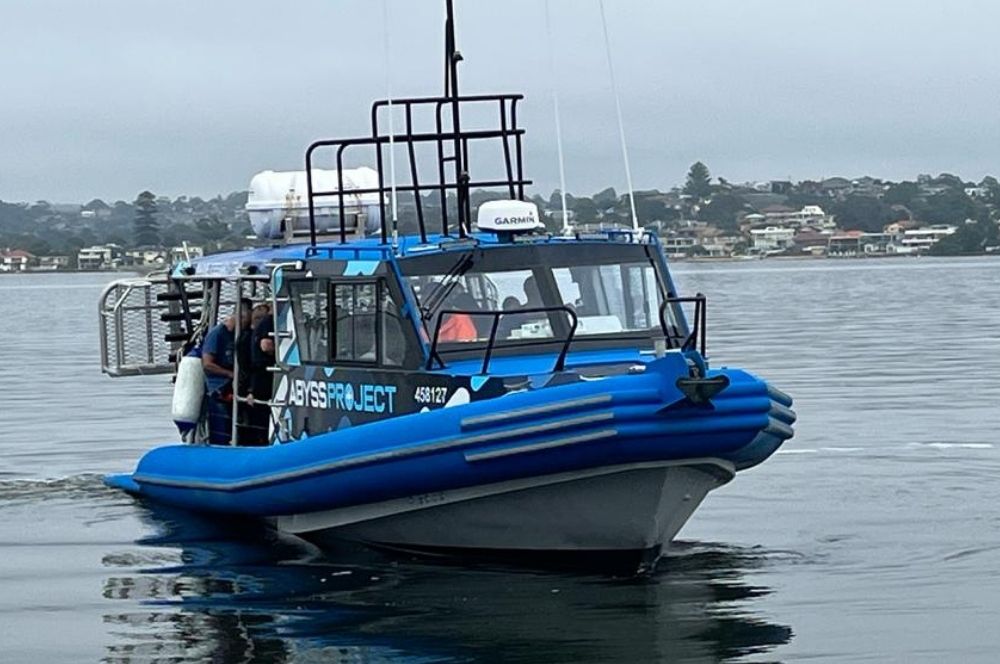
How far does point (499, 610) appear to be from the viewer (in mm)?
12547

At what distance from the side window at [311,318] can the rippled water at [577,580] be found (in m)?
1.42

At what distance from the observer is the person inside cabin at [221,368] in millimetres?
16688

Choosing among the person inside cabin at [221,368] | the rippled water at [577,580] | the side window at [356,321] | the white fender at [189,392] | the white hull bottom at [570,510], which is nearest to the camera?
the rippled water at [577,580]

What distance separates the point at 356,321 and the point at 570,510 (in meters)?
2.31

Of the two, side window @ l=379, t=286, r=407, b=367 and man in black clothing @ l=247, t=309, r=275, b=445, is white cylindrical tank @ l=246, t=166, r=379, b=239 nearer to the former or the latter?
man in black clothing @ l=247, t=309, r=275, b=445

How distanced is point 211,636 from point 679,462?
290 centimetres

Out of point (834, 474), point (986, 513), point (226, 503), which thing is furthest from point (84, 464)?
point (986, 513)

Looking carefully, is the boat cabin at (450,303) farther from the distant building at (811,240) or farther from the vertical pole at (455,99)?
the distant building at (811,240)

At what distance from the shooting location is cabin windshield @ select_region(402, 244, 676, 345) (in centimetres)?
1409

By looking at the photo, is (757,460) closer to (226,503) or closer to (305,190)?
(226,503)

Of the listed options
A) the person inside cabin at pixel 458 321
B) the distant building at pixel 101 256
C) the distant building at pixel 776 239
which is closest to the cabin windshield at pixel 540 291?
the person inside cabin at pixel 458 321

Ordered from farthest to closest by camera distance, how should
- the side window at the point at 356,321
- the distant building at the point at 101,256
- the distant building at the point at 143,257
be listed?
the distant building at the point at 101,256
the distant building at the point at 143,257
the side window at the point at 356,321

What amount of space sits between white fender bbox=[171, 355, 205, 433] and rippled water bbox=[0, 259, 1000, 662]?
0.83m

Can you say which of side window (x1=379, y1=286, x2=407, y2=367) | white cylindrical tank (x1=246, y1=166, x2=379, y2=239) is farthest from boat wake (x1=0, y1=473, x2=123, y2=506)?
side window (x1=379, y1=286, x2=407, y2=367)
